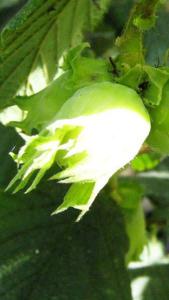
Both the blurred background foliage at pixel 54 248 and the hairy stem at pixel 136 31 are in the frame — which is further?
the blurred background foliage at pixel 54 248

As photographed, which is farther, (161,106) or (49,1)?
(49,1)

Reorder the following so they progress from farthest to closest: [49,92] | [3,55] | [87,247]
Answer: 1. [87,247]
2. [3,55]
3. [49,92]

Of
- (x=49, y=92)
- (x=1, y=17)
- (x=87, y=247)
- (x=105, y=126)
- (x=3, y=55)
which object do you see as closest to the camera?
(x=105, y=126)

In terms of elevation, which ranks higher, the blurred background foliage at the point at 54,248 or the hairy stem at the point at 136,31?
the hairy stem at the point at 136,31

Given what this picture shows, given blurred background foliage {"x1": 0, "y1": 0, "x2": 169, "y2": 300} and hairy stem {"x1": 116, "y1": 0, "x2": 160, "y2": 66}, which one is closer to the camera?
hairy stem {"x1": 116, "y1": 0, "x2": 160, "y2": 66}

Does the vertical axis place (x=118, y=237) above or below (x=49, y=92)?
below

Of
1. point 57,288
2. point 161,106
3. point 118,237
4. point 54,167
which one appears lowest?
point 118,237

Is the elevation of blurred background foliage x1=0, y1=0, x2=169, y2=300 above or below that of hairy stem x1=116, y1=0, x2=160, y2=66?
below

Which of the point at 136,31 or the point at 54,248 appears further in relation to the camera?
the point at 54,248

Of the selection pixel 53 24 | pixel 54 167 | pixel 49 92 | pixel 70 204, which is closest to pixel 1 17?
pixel 53 24

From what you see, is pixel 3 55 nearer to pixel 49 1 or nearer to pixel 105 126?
pixel 49 1

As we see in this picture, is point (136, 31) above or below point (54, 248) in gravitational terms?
above
